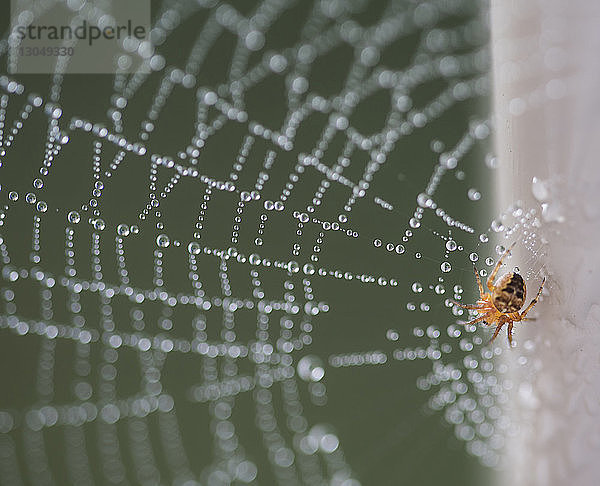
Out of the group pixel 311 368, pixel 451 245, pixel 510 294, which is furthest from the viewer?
pixel 311 368

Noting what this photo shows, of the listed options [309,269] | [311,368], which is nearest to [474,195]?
[309,269]

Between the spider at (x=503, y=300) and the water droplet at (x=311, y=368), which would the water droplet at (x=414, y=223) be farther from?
the water droplet at (x=311, y=368)

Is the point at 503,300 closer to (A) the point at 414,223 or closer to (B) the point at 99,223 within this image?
(A) the point at 414,223

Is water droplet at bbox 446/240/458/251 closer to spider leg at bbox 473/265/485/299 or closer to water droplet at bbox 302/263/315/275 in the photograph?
spider leg at bbox 473/265/485/299

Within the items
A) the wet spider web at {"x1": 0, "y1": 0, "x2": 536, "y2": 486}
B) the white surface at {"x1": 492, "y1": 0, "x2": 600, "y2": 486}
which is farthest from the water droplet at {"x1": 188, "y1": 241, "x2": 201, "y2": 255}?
the white surface at {"x1": 492, "y1": 0, "x2": 600, "y2": 486}

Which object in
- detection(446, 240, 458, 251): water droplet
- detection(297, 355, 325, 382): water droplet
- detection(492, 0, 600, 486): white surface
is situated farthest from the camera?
detection(297, 355, 325, 382): water droplet

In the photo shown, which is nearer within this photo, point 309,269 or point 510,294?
point 510,294
